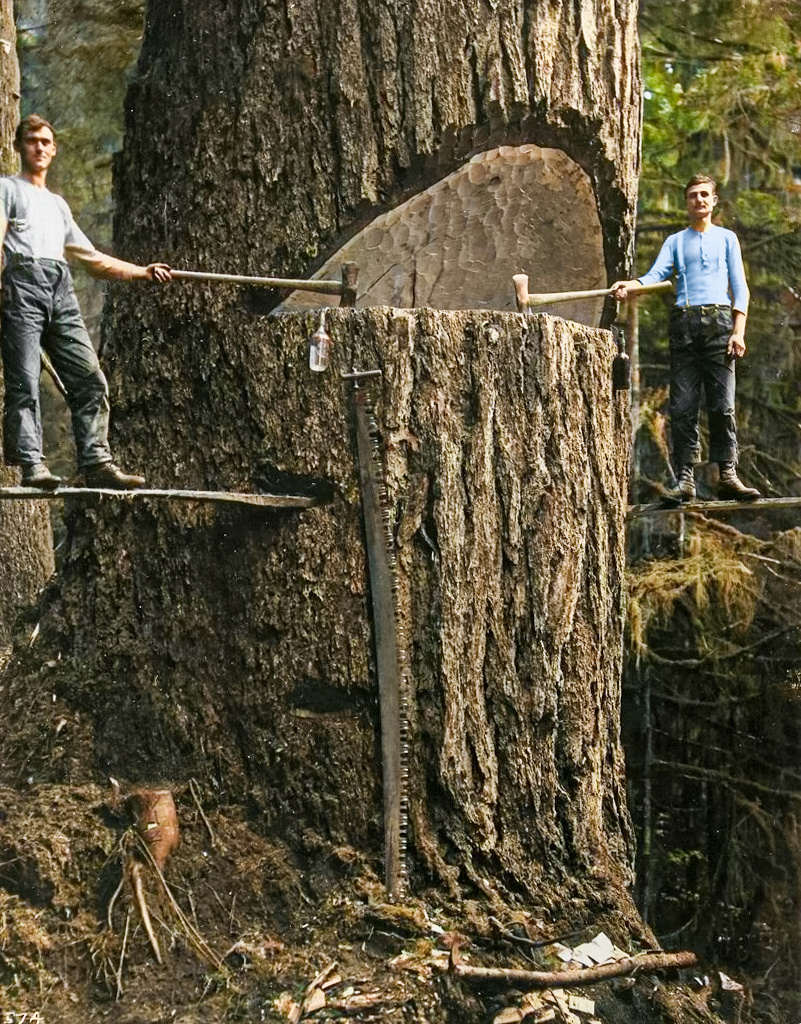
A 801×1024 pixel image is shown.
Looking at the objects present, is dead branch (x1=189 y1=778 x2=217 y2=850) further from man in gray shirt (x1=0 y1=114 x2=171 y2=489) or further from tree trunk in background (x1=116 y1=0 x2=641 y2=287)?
tree trunk in background (x1=116 y1=0 x2=641 y2=287)

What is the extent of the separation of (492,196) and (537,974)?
2.50m

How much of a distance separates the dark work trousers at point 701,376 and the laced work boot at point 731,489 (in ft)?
0.13

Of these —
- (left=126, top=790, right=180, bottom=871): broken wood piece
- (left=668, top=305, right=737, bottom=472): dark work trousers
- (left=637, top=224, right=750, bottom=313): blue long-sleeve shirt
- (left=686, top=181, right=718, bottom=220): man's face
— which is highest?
(left=686, top=181, right=718, bottom=220): man's face

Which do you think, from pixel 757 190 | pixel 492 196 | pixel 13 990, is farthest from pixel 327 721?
pixel 757 190

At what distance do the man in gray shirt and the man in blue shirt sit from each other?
2.01m

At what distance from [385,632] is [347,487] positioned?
451 millimetres

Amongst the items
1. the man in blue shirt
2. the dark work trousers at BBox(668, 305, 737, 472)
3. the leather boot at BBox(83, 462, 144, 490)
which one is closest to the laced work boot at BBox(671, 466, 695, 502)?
the man in blue shirt

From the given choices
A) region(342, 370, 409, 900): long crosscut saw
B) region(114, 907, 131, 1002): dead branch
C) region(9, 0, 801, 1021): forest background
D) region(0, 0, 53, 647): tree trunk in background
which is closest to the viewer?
region(114, 907, 131, 1002): dead branch

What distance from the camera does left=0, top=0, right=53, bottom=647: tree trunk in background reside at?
6.83 m

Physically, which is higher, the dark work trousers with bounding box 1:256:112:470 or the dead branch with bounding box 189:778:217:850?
the dark work trousers with bounding box 1:256:112:470

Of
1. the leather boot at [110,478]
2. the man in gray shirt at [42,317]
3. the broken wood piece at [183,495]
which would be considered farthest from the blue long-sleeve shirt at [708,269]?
the leather boot at [110,478]

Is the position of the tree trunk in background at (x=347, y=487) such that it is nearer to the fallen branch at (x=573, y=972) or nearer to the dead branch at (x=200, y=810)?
the dead branch at (x=200, y=810)

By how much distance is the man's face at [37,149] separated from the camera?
12.3 ft

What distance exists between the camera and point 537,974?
3525 millimetres
